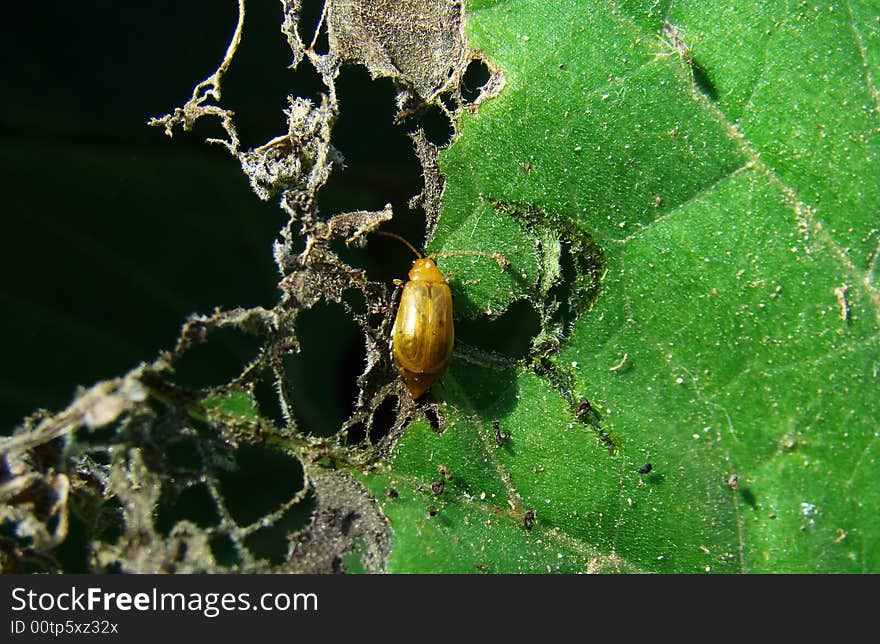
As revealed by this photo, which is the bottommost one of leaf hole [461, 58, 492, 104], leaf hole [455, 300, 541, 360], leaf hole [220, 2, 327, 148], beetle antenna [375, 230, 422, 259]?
leaf hole [455, 300, 541, 360]

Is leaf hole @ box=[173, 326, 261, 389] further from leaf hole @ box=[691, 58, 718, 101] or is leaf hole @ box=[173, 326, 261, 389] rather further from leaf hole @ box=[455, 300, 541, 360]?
leaf hole @ box=[691, 58, 718, 101]

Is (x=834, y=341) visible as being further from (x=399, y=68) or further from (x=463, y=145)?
(x=399, y=68)

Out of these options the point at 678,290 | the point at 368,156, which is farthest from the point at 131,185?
the point at 678,290

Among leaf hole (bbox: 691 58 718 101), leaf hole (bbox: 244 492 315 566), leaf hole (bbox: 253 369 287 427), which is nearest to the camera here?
leaf hole (bbox: 691 58 718 101)

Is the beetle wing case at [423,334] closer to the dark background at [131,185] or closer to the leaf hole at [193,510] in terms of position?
the dark background at [131,185]

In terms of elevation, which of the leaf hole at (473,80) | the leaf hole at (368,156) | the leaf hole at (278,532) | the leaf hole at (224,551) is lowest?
the leaf hole at (224,551)

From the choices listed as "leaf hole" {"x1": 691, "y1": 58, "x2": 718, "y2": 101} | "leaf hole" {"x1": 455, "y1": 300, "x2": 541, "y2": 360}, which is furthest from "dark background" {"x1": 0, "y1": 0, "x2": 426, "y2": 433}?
"leaf hole" {"x1": 691, "y1": 58, "x2": 718, "y2": 101}

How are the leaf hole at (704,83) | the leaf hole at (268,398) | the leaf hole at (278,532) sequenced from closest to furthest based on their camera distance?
the leaf hole at (704,83)
the leaf hole at (268,398)
the leaf hole at (278,532)

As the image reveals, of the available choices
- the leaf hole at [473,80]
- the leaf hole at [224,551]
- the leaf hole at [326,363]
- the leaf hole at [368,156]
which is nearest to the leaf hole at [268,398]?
the leaf hole at [326,363]
